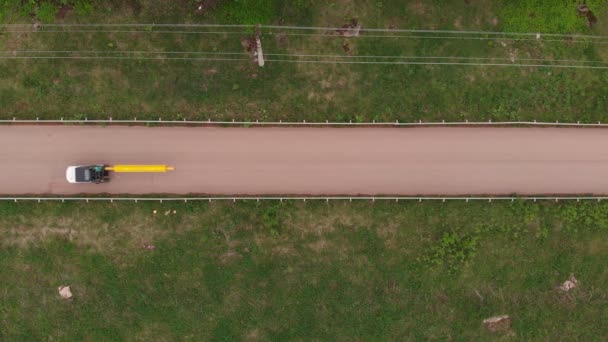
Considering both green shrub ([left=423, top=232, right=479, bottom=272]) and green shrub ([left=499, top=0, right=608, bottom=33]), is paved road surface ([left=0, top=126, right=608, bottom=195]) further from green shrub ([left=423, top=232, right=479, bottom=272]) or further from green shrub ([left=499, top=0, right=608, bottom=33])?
green shrub ([left=499, top=0, right=608, bottom=33])

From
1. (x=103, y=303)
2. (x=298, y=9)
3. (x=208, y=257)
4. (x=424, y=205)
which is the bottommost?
(x=103, y=303)

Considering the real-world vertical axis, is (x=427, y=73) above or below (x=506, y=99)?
above

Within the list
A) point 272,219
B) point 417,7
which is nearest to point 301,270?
point 272,219

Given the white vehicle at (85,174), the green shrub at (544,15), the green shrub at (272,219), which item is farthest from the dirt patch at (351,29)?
the white vehicle at (85,174)

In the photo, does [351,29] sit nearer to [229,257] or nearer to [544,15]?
[544,15]

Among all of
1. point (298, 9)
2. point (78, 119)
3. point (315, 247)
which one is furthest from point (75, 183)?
point (298, 9)

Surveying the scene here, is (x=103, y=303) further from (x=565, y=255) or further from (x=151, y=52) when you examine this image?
(x=565, y=255)
